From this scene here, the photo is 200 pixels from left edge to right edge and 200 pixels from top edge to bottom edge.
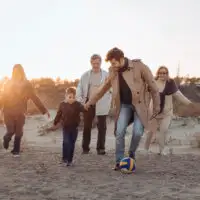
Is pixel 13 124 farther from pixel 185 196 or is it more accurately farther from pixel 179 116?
pixel 179 116

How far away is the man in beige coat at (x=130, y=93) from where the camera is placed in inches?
294

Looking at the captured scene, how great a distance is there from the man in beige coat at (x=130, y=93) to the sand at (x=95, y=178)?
69cm

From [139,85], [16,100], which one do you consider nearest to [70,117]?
[139,85]

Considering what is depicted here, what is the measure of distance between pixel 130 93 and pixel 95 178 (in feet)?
5.07

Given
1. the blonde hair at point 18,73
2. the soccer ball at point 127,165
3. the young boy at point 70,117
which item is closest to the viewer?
the soccer ball at point 127,165

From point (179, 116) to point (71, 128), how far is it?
1160 centimetres

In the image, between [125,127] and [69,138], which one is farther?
[69,138]

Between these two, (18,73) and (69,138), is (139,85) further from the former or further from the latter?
(18,73)

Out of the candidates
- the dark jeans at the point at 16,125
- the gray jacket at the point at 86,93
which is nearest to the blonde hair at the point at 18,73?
the dark jeans at the point at 16,125

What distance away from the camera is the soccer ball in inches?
285

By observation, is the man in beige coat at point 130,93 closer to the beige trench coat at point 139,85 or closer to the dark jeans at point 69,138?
the beige trench coat at point 139,85

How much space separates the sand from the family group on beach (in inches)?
16.8


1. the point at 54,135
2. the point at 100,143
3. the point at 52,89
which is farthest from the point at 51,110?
the point at 100,143

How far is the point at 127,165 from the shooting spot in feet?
23.8
